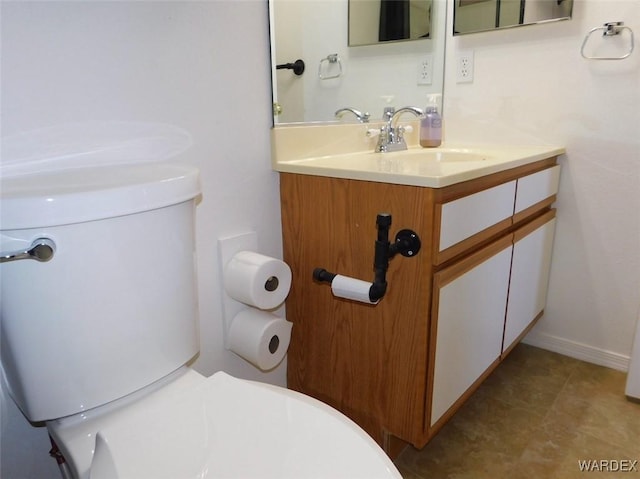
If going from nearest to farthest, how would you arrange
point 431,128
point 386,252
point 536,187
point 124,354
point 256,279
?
1. point 124,354
2. point 386,252
3. point 256,279
4. point 536,187
5. point 431,128

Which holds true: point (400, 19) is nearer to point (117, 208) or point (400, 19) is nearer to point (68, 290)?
point (117, 208)

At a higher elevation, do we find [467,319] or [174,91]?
[174,91]

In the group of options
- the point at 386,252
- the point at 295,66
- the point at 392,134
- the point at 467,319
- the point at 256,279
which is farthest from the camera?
the point at 392,134

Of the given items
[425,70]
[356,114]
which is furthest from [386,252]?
[425,70]

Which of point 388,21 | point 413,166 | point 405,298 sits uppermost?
point 388,21

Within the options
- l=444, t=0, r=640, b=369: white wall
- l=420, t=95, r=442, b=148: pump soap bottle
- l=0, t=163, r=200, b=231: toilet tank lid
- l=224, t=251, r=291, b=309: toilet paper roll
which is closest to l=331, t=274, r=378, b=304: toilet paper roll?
l=224, t=251, r=291, b=309: toilet paper roll

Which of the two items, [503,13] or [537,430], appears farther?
[503,13]

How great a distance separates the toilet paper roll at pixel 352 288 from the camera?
3.27 ft

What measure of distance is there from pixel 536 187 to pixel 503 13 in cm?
67

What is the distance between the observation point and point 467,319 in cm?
120

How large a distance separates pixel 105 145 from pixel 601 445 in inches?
60.7

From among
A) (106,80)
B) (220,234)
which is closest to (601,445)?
(220,234)

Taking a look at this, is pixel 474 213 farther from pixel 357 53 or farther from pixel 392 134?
pixel 357 53

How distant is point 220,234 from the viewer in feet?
3.78
